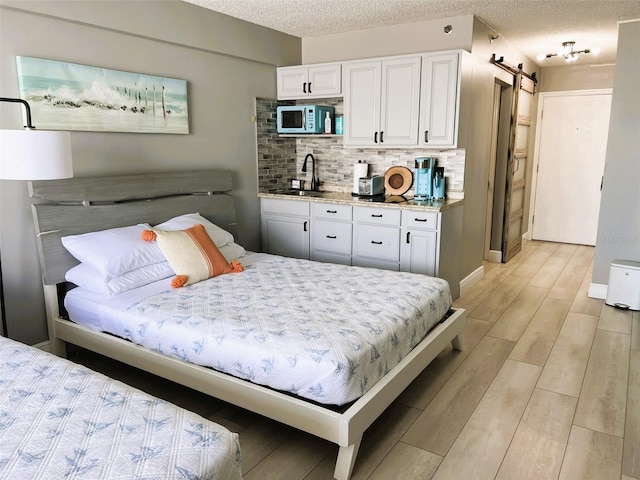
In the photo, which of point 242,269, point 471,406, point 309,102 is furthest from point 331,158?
point 471,406

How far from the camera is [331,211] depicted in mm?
4453

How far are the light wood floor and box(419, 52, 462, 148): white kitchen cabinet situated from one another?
→ 156 cm

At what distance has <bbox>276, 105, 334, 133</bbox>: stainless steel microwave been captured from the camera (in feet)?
15.4

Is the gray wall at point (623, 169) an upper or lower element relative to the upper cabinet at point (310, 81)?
lower

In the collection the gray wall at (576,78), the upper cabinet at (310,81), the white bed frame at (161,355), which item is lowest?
the white bed frame at (161,355)

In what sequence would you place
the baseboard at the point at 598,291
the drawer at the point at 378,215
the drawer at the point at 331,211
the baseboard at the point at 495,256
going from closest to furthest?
the drawer at the point at 378,215 < the drawer at the point at 331,211 < the baseboard at the point at 598,291 < the baseboard at the point at 495,256

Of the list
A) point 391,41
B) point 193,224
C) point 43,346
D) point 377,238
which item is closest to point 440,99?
point 391,41

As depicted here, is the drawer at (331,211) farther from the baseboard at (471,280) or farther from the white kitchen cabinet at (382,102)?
the baseboard at (471,280)

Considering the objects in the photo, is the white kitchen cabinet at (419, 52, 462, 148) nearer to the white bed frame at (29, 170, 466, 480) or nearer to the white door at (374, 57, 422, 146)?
the white door at (374, 57, 422, 146)

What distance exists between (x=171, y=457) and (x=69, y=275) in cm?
205

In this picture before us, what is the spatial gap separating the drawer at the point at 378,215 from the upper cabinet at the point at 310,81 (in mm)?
1184

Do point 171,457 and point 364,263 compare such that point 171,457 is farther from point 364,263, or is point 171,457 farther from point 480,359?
point 364,263

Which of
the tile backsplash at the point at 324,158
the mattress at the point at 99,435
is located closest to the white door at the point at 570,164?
the tile backsplash at the point at 324,158

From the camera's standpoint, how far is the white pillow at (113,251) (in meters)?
3.01
